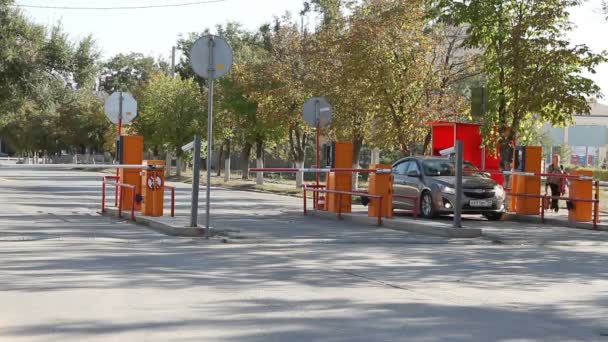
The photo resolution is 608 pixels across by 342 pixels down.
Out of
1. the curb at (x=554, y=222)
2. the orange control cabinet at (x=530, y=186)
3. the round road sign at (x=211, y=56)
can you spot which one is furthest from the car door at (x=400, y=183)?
the round road sign at (x=211, y=56)

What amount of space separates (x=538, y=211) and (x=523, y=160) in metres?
1.33

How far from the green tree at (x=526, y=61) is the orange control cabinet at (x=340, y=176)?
530 centimetres

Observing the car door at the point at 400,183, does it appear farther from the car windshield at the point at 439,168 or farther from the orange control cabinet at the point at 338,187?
the orange control cabinet at the point at 338,187

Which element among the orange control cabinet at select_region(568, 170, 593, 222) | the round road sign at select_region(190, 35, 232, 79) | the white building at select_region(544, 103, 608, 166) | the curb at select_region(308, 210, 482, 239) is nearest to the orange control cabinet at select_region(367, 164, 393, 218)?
the curb at select_region(308, 210, 482, 239)

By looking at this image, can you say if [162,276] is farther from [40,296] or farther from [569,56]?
[569,56]

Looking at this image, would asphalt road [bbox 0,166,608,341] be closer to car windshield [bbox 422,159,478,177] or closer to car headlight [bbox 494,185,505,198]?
car headlight [bbox 494,185,505,198]

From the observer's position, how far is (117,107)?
74.4 feet

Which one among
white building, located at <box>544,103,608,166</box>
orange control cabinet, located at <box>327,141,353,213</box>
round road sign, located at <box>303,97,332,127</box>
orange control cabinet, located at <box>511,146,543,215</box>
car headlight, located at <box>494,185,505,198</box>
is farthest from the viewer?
white building, located at <box>544,103,608,166</box>

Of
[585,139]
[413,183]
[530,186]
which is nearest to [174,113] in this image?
[413,183]

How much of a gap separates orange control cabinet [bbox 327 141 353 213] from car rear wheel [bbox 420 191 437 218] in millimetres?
1723

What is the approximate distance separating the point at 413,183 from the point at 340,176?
2.11m

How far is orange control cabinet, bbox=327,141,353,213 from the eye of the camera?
21781 mm

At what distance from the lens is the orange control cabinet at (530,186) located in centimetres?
2319

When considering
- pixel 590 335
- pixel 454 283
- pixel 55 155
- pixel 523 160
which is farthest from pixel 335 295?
pixel 55 155
